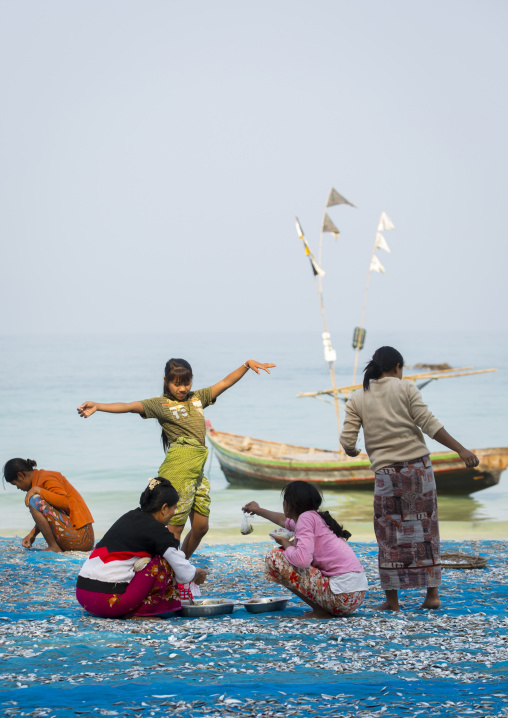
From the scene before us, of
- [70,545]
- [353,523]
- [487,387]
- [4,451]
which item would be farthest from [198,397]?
[487,387]

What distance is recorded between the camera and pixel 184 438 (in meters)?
5.94

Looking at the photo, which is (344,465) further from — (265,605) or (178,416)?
(265,605)

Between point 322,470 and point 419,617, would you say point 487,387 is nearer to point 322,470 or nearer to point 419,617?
point 322,470

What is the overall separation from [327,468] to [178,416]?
31.1 ft

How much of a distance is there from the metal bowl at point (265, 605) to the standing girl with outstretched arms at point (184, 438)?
3.00 ft

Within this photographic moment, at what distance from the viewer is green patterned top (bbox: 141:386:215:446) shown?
5.90m

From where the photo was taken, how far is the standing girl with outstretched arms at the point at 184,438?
5.81 metres

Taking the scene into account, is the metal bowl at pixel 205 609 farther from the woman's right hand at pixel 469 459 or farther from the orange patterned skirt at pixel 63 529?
the orange patterned skirt at pixel 63 529

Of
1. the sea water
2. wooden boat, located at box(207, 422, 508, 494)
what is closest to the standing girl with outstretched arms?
the sea water

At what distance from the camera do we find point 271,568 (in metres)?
4.86

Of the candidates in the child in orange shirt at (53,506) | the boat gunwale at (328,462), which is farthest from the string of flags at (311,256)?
the child in orange shirt at (53,506)

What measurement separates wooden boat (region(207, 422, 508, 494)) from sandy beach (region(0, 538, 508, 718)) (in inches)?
367

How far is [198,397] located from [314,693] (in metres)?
2.81

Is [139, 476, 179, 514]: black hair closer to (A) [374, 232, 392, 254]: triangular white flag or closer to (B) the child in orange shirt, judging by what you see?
(B) the child in orange shirt
